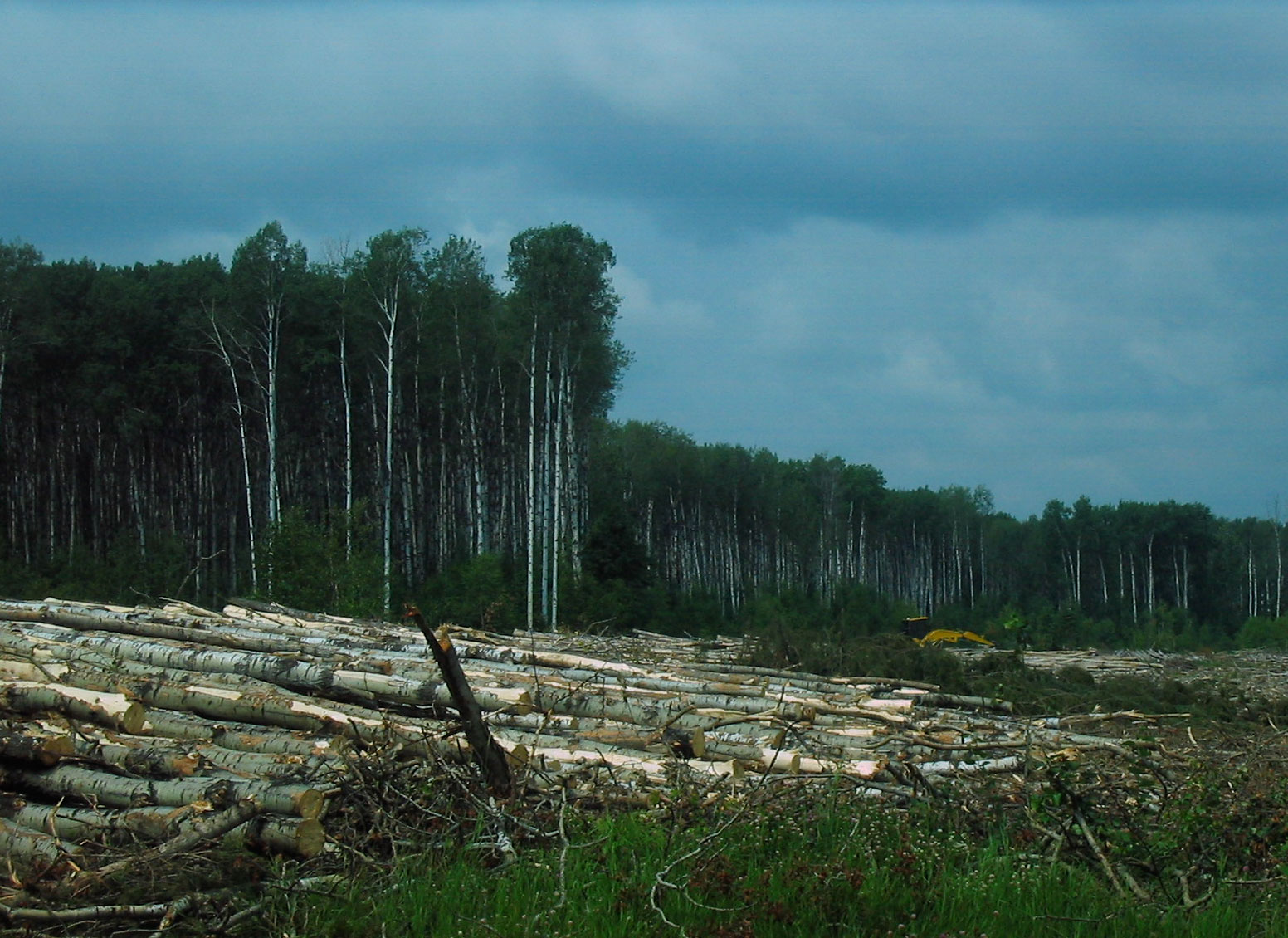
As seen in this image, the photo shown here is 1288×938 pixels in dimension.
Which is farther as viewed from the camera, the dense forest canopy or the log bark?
the dense forest canopy

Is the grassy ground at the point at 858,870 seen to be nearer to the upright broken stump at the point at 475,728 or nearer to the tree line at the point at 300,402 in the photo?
the upright broken stump at the point at 475,728

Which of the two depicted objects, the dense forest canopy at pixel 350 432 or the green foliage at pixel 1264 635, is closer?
the dense forest canopy at pixel 350 432

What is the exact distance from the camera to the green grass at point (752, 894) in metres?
4.48

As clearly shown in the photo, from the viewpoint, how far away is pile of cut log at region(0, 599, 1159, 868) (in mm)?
5633

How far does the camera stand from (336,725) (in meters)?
7.15

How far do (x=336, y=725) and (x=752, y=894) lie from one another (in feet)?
11.4

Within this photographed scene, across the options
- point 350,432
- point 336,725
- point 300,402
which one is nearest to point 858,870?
point 336,725

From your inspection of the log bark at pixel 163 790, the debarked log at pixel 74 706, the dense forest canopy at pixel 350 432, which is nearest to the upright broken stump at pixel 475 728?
the log bark at pixel 163 790

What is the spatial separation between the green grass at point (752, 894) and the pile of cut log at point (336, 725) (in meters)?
0.67

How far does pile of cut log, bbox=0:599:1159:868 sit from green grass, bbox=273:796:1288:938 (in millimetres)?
674

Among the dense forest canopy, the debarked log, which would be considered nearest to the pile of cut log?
the debarked log

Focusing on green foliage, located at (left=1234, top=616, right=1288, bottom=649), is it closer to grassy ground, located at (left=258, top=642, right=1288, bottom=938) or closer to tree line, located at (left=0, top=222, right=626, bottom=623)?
tree line, located at (left=0, top=222, right=626, bottom=623)

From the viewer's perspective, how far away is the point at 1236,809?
20.6ft

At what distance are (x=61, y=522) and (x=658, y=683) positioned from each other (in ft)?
122
